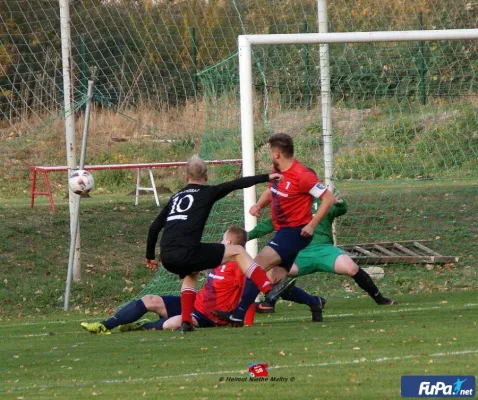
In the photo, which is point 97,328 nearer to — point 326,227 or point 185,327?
point 185,327

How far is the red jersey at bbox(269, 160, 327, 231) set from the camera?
10156 mm

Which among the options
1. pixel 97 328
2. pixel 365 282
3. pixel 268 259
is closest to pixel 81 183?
pixel 97 328

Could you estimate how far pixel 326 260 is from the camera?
11164mm

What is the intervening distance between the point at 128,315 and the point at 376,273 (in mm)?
5142

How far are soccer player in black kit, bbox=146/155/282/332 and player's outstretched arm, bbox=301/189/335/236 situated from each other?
0.76 m

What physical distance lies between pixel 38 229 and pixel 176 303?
25.3ft

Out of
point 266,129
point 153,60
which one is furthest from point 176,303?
point 153,60

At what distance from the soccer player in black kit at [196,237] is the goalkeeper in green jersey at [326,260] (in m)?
1.51

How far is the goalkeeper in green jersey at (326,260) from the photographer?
11.0 m

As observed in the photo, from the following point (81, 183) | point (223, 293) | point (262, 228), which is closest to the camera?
point (223, 293)

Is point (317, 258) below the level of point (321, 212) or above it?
below

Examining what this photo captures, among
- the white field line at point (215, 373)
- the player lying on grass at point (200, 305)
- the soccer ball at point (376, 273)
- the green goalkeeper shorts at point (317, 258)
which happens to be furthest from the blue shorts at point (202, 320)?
the soccer ball at point (376, 273)

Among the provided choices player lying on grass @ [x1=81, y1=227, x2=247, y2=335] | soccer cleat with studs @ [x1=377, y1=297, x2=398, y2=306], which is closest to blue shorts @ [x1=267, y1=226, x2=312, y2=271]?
player lying on grass @ [x1=81, y1=227, x2=247, y2=335]

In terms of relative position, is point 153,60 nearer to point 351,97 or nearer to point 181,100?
point 181,100
